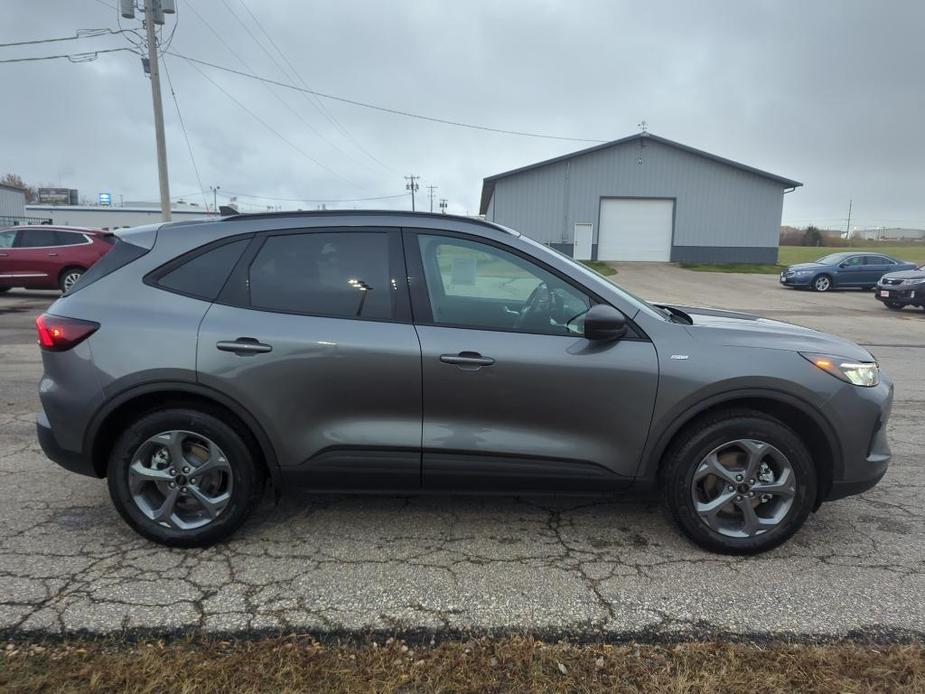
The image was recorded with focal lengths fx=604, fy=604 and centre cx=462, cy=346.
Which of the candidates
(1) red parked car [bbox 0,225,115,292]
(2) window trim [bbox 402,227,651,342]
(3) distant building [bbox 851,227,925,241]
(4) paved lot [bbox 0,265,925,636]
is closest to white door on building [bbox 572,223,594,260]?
(1) red parked car [bbox 0,225,115,292]

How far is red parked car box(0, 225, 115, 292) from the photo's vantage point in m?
14.3

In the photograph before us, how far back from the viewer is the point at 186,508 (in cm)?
320

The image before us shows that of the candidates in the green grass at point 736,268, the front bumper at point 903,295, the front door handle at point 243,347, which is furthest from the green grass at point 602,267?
the front door handle at point 243,347

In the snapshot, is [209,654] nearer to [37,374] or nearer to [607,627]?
[607,627]

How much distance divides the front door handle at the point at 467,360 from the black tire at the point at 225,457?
3.69 ft

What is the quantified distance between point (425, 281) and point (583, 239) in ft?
99.3

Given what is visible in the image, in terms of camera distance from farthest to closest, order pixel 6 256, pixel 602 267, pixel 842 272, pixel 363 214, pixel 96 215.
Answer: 1. pixel 96 215
2. pixel 602 267
3. pixel 842 272
4. pixel 6 256
5. pixel 363 214

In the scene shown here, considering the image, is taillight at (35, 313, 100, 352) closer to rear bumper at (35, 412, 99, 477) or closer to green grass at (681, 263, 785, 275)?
rear bumper at (35, 412, 99, 477)

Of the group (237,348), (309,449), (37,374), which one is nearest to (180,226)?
(237,348)

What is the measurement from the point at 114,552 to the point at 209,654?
1.13m

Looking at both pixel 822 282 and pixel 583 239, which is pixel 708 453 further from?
pixel 583 239

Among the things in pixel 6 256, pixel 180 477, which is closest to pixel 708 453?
pixel 180 477

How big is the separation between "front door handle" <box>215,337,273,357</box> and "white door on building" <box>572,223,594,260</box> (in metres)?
30.3

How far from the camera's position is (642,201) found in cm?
3253
